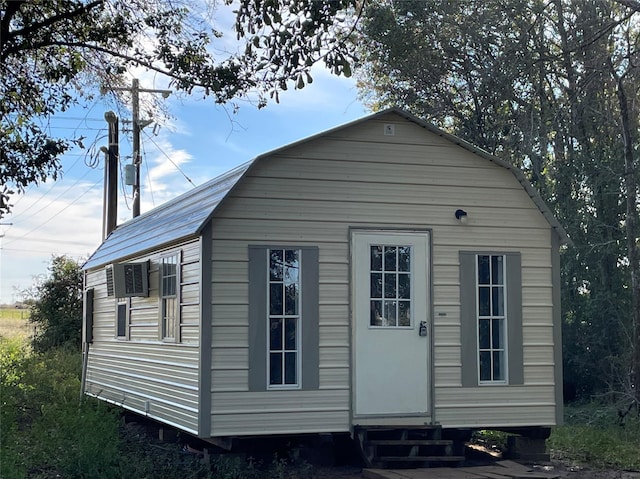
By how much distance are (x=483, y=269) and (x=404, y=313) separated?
1.05m

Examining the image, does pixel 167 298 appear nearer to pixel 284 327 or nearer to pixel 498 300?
pixel 284 327

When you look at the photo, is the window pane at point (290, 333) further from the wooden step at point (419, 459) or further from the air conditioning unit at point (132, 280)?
Result: the air conditioning unit at point (132, 280)

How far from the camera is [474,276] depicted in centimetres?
920

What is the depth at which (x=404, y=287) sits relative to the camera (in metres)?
9.00

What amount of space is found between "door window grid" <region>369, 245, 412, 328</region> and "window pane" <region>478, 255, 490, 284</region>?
2.74 ft

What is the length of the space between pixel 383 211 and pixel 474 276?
1.22 metres

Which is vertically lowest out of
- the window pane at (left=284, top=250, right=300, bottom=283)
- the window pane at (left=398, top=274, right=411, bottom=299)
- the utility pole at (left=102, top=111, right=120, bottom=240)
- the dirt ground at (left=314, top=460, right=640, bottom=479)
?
the dirt ground at (left=314, top=460, right=640, bottom=479)

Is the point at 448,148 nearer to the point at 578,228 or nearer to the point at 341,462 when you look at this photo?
the point at 341,462

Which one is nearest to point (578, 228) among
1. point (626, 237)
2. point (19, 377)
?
point (626, 237)

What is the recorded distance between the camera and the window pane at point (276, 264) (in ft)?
28.3

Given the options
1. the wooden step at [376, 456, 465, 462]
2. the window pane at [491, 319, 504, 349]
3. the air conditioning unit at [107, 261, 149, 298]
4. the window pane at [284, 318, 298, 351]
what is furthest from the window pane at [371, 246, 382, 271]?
the air conditioning unit at [107, 261, 149, 298]

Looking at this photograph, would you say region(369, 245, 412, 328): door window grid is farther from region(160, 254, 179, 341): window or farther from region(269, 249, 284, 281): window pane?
region(160, 254, 179, 341): window

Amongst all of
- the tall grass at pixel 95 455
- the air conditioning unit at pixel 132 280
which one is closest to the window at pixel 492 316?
the tall grass at pixel 95 455

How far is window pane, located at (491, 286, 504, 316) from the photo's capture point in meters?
9.27
